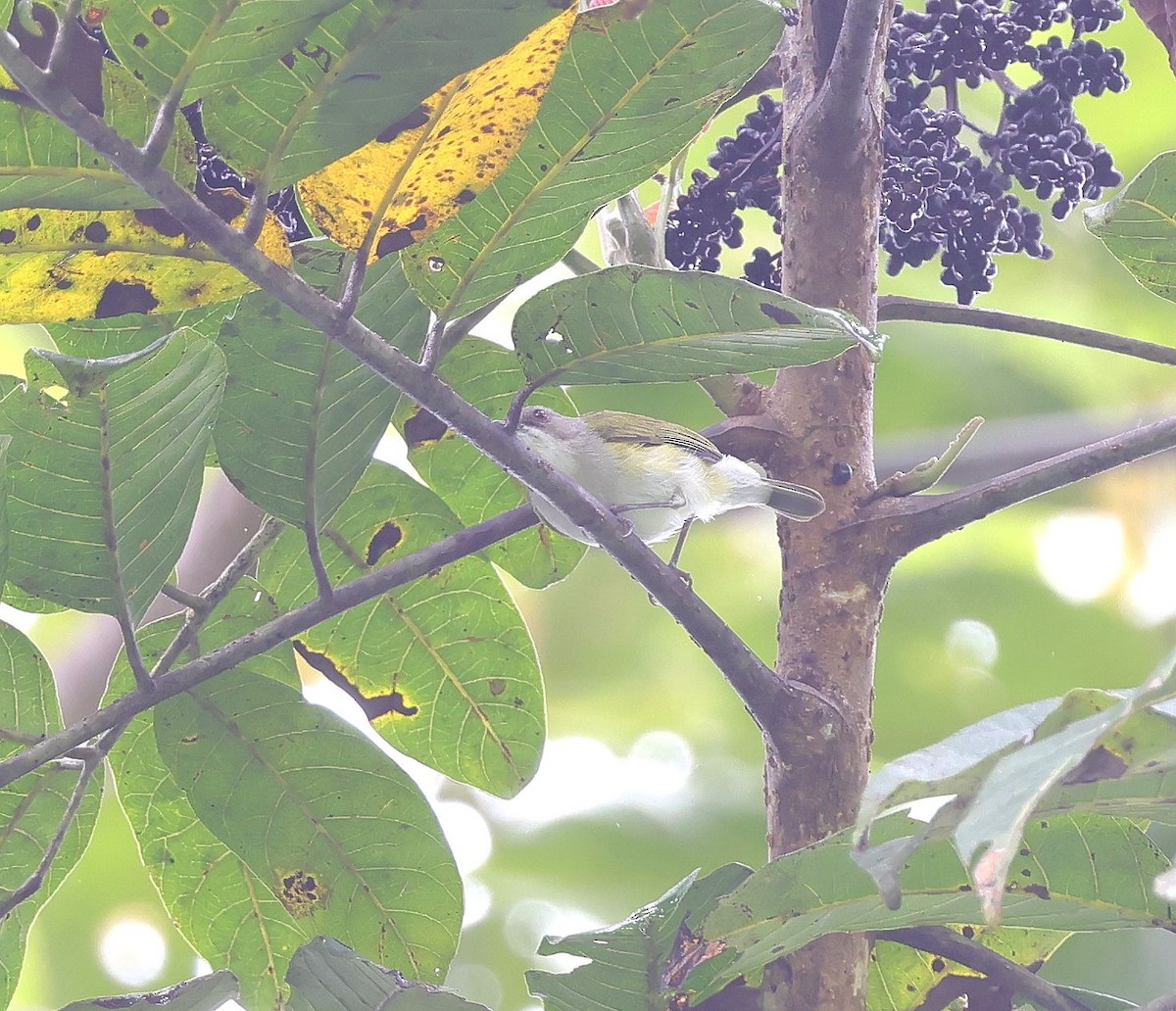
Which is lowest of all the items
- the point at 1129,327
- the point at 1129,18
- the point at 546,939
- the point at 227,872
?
the point at 546,939

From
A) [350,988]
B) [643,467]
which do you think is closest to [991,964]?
[350,988]

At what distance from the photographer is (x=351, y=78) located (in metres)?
0.85

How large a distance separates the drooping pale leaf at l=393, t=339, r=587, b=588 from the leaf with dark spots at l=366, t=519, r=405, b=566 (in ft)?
0.44

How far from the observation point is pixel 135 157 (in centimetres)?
74

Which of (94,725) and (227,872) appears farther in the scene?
(227,872)

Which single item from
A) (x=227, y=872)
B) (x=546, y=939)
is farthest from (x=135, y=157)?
(x=227, y=872)

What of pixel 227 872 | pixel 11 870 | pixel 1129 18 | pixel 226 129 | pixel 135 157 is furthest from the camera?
pixel 1129 18

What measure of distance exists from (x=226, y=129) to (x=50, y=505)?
14.5 inches

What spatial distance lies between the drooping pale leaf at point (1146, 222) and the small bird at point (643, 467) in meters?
1.24

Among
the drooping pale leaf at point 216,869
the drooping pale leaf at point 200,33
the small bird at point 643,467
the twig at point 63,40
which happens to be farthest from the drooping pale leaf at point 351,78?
the small bird at point 643,467

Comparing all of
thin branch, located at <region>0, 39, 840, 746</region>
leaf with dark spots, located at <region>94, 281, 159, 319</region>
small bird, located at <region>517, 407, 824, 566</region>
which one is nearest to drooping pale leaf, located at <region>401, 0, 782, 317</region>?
thin branch, located at <region>0, 39, 840, 746</region>

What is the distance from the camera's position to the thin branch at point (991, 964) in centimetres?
114

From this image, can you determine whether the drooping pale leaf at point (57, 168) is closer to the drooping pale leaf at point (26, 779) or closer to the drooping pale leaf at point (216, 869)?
the drooping pale leaf at point (26, 779)

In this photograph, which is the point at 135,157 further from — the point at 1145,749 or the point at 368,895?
the point at 368,895
